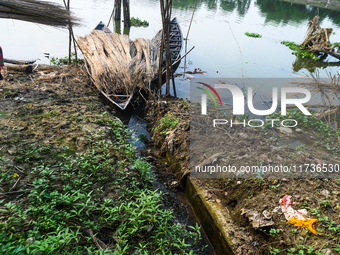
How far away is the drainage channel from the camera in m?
2.55

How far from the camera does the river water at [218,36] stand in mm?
7523

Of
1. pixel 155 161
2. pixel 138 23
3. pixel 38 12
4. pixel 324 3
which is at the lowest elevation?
pixel 155 161

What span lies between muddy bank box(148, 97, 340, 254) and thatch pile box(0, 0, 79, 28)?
277cm

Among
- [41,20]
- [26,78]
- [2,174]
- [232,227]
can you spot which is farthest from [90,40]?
[232,227]

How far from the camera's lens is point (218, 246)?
7.69 ft

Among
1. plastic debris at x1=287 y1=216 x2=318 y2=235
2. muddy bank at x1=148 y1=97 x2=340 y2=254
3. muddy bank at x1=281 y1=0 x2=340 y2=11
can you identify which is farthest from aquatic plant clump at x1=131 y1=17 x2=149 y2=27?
muddy bank at x1=281 y1=0 x2=340 y2=11

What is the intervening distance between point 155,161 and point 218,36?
965cm

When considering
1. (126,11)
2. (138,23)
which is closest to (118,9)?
(126,11)

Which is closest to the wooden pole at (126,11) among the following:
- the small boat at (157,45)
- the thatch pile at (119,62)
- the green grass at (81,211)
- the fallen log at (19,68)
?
the small boat at (157,45)

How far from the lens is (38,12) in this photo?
11.3 feet

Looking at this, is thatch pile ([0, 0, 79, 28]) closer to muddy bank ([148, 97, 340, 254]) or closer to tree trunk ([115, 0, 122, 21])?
muddy bank ([148, 97, 340, 254])

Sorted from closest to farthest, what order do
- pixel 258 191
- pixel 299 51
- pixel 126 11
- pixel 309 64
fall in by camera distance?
pixel 258 191, pixel 309 64, pixel 299 51, pixel 126 11

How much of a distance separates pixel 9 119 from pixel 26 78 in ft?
7.65

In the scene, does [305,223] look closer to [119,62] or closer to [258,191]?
[258,191]
